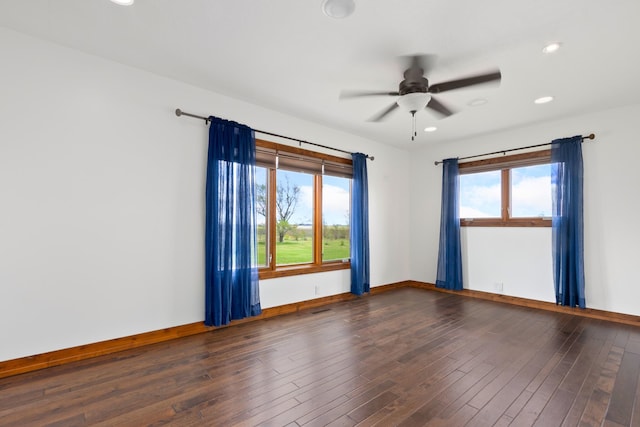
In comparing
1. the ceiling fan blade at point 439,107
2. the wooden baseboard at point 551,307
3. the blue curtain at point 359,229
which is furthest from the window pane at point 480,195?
the ceiling fan blade at point 439,107

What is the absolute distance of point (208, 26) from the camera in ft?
7.60

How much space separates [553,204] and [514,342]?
2.24 metres

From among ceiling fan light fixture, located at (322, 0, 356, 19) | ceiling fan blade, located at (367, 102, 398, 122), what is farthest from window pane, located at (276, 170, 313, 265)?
ceiling fan light fixture, located at (322, 0, 356, 19)

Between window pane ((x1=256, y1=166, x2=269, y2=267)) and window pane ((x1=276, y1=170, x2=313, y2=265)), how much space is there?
0.18m

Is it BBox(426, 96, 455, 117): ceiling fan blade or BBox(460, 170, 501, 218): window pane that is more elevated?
BBox(426, 96, 455, 117): ceiling fan blade

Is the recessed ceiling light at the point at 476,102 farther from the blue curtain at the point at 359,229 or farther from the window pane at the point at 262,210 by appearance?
the window pane at the point at 262,210

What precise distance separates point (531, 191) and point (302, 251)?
366 cm

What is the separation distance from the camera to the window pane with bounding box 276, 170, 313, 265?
4.21 meters

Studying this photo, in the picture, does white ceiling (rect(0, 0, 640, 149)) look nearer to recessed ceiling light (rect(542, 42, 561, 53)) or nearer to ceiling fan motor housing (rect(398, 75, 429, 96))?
recessed ceiling light (rect(542, 42, 561, 53))

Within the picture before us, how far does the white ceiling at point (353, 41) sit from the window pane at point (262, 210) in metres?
0.99

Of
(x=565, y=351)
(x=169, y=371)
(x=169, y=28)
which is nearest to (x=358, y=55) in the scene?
(x=169, y=28)

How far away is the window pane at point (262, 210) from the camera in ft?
13.1

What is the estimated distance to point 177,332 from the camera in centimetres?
319

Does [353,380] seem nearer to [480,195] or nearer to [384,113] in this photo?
[384,113]
